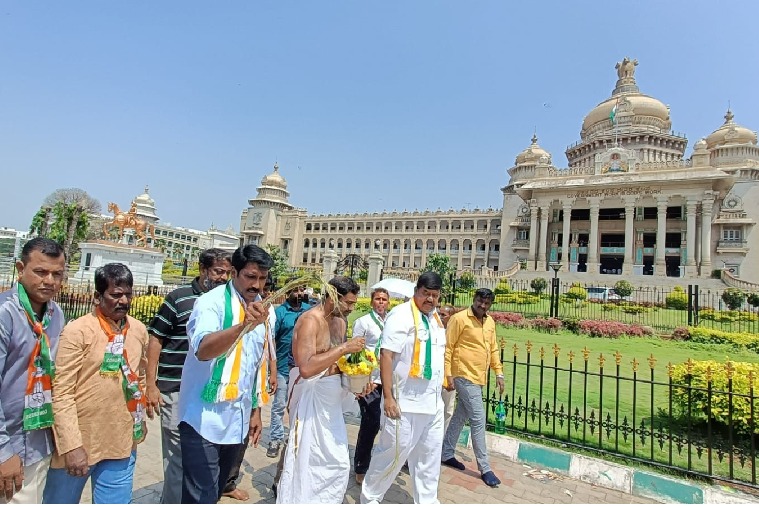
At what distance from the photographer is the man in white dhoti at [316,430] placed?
2.73m

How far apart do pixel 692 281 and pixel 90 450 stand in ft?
112

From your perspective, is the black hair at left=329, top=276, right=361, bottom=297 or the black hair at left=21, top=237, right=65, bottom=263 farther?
the black hair at left=329, top=276, right=361, bottom=297

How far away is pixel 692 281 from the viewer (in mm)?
28047

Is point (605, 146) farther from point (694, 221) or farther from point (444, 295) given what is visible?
point (444, 295)

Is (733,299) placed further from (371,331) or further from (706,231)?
(371,331)

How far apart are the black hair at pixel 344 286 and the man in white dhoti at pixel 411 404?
0.41 metres

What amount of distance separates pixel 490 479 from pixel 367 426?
3.94 ft

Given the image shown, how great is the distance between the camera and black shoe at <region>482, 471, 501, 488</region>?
376 cm

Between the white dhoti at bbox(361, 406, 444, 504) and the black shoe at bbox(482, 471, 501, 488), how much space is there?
0.79m

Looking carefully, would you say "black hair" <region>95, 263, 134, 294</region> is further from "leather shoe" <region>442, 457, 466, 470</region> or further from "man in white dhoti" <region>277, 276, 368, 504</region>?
"leather shoe" <region>442, 457, 466, 470</region>

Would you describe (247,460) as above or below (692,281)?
below

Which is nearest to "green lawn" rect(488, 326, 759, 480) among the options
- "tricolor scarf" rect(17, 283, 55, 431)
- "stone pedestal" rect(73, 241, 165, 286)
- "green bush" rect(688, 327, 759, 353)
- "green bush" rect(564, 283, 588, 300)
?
"green bush" rect(688, 327, 759, 353)

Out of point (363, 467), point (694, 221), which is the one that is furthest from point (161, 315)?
point (694, 221)

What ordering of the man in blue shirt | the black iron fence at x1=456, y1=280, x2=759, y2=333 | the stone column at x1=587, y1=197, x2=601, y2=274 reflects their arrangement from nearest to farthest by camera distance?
the man in blue shirt < the black iron fence at x1=456, y1=280, x2=759, y2=333 < the stone column at x1=587, y1=197, x2=601, y2=274
